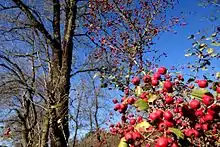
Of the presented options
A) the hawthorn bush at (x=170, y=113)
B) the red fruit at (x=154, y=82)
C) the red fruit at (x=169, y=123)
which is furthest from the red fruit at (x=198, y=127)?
the red fruit at (x=154, y=82)

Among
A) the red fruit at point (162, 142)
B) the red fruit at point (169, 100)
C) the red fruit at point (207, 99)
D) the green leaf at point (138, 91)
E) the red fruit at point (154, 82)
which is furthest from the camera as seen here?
the green leaf at point (138, 91)

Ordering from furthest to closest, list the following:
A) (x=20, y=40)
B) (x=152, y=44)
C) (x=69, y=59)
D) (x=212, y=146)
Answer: (x=20, y=40), (x=69, y=59), (x=152, y=44), (x=212, y=146)

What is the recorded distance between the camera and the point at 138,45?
6637 millimetres

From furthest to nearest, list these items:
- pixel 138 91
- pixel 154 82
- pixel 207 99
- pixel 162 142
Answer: pixel 138 91, pixel 154 82, pixel 207 99, pixel 162 142

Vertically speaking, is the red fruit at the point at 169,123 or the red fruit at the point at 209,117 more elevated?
the red fruit at the point at 209,117

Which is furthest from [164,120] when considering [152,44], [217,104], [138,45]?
[152,44]

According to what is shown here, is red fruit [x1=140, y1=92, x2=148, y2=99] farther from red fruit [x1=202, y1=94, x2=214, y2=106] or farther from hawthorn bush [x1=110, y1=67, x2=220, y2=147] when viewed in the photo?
red fruit [x1=202, y1=94, x2=214, y2=106]

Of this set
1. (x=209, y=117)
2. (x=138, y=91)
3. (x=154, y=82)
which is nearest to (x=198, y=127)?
(x=209, y=117)

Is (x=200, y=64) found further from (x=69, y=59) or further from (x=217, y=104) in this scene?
(x=69, y=59)

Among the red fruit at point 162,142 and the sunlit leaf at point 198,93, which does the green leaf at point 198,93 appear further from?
the red fruit at point 162,142

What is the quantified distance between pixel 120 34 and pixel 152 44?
758mm

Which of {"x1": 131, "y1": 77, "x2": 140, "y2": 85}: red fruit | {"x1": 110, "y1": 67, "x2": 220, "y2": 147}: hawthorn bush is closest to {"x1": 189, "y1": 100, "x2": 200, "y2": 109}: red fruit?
{"x1": 110, "y1": 67, "x2": 220, "y2": 147}: hawthorn bush

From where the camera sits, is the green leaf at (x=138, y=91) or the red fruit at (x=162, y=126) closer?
the red fruit at (x=162, y=126)

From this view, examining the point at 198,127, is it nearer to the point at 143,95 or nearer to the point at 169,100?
the point at 169,100
